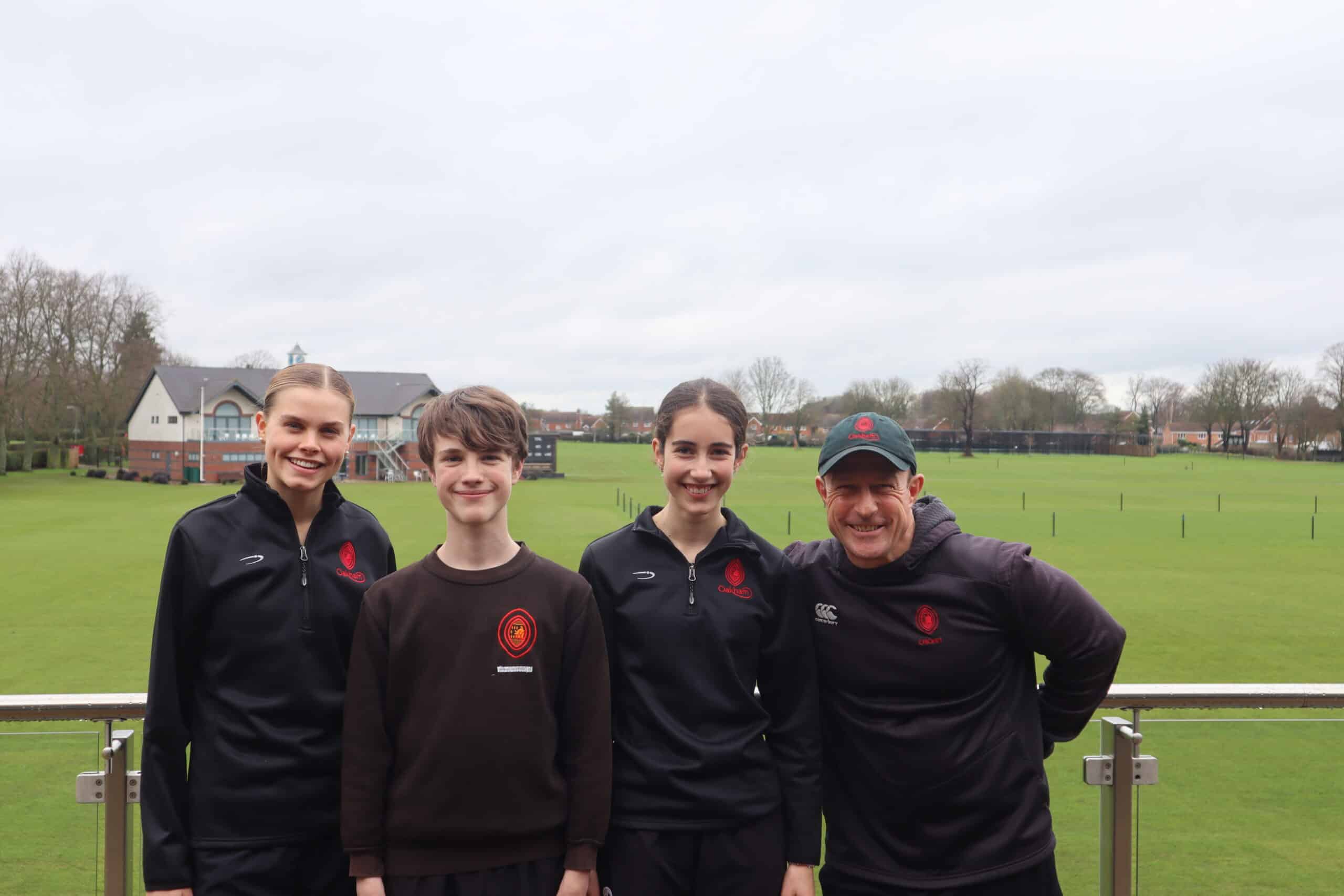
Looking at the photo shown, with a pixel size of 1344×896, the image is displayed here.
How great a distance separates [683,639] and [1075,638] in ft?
3.77

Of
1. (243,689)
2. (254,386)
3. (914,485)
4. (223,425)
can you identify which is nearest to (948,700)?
(914,485)

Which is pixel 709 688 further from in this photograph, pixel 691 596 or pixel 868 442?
pixel 868 442

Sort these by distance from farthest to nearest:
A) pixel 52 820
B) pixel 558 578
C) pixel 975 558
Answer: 1. pixel 52 820
2. pixel 975 558
3. pixel 558 578

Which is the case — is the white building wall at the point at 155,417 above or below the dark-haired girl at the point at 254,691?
above

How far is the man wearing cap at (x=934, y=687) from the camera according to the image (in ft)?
9.14

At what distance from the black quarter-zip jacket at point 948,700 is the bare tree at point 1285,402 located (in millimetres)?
112993

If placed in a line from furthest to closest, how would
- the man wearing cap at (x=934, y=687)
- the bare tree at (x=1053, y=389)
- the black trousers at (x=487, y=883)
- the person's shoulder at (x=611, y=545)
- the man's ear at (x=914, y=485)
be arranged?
1. the bare tree at (x=1053, y=389)
2. the man's ear at (x=914, y=485)
3. the person's shoulder at (x=611, y=545)
4. the man wearing cap at (x=934, y=687)
5. the black trousers at (x=487, y=883)

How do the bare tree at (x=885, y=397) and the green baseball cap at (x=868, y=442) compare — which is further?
the bare tree at (x=885, y=397)

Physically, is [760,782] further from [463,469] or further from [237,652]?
[237,652]

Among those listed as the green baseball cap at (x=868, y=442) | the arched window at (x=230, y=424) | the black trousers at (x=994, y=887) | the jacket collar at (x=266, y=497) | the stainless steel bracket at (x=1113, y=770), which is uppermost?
the arched window at (x=230, y=424)

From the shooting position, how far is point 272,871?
8.92 feet

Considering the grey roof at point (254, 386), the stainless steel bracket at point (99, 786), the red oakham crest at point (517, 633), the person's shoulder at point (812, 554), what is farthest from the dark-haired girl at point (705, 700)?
the grey roof at point (254, 386)

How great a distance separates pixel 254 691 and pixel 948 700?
2.06 metres

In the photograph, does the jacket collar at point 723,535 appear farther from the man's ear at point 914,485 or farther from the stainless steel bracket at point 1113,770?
the stainless steel bracket at point 1113,770
